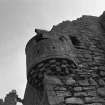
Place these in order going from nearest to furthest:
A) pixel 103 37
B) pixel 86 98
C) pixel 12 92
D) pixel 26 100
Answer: pixel 86 98 < pixel 103 37 < pixel 26 100 < pixel 12 92

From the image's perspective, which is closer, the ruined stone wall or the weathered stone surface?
the weathered stone surface

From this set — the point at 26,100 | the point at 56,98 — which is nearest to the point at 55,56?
A: the point at 56,98

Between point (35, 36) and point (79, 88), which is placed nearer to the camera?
point (79, 88)

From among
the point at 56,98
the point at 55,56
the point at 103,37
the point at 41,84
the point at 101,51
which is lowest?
the point at 56,98

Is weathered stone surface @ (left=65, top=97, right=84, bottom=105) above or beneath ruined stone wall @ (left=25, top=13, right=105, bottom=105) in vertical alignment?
beneath

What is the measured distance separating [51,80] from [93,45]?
6.66 ft

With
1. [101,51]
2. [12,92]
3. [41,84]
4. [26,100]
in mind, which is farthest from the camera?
→ [12,92]

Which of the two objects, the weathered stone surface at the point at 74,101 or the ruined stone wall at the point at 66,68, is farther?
the ruined stone wall at the point at 66,68

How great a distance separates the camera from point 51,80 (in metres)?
4.11

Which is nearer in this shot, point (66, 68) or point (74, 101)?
point (74, 101)

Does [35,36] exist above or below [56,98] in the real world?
above

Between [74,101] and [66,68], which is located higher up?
[66,68]

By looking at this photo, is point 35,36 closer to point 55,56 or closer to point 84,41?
point 55,56

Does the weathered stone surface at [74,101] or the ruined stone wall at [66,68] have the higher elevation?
the ruined stone wall at [66,68]
